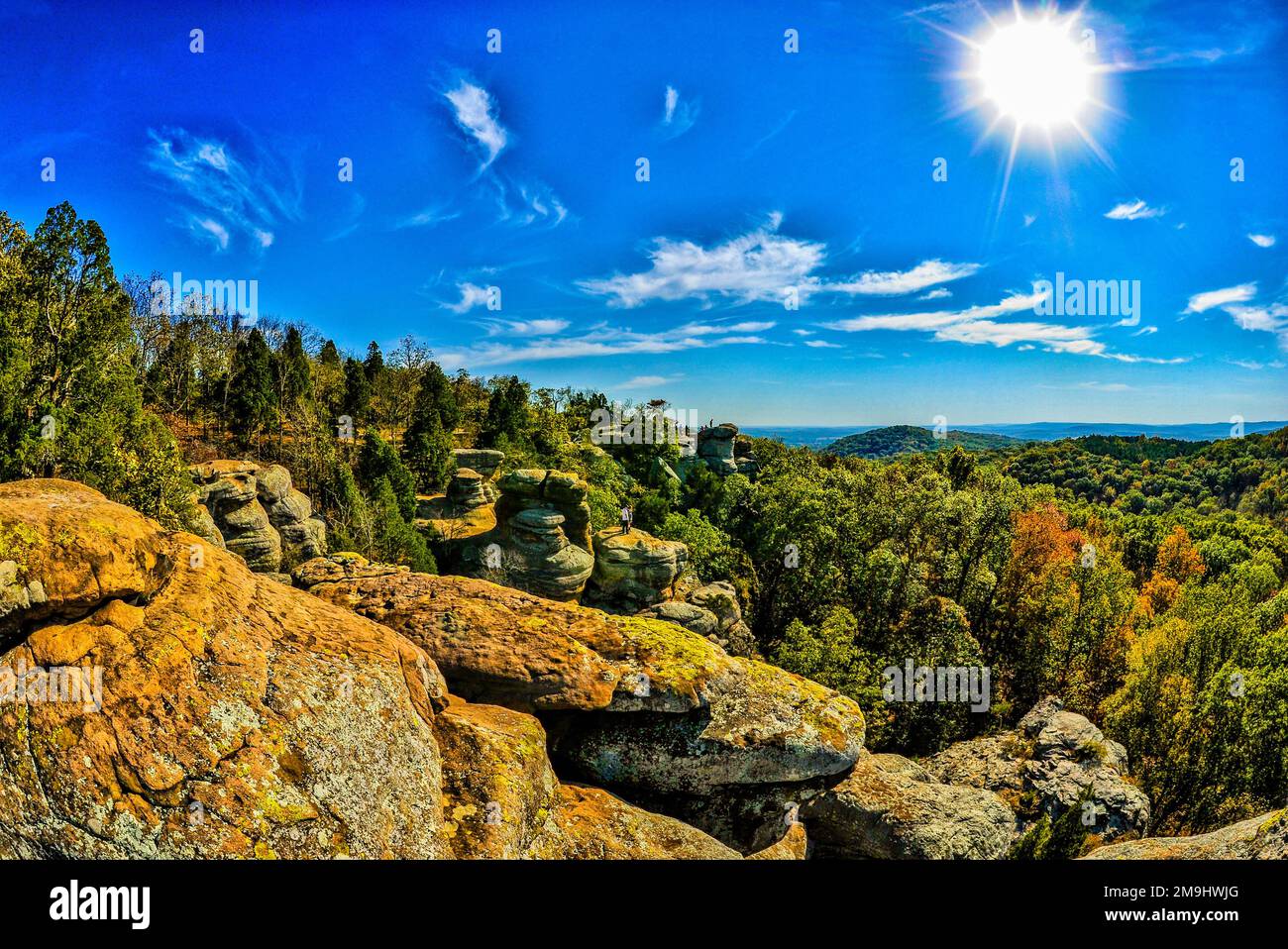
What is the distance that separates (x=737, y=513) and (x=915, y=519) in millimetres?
12626

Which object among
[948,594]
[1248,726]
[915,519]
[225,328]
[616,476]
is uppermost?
[225,328]

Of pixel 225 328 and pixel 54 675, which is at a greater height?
pixel 225 328

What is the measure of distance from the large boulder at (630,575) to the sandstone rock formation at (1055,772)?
1423cm

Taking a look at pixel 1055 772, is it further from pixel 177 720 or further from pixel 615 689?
pixel 177 720

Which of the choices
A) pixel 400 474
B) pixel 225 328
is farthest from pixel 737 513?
pixel 225 328

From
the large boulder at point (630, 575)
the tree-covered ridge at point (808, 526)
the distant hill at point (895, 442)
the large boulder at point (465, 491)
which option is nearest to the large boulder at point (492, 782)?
the tree-covered ridge at point (808, 526)

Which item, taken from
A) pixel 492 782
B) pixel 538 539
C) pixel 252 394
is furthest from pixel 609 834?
pixel 252 394

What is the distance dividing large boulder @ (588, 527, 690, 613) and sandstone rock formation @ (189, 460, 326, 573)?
52.2 feet

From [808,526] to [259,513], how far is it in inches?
1220

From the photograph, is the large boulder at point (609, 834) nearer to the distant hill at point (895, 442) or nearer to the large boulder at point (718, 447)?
the large boulder at point (718, 447)

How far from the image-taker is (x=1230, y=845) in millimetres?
9750
